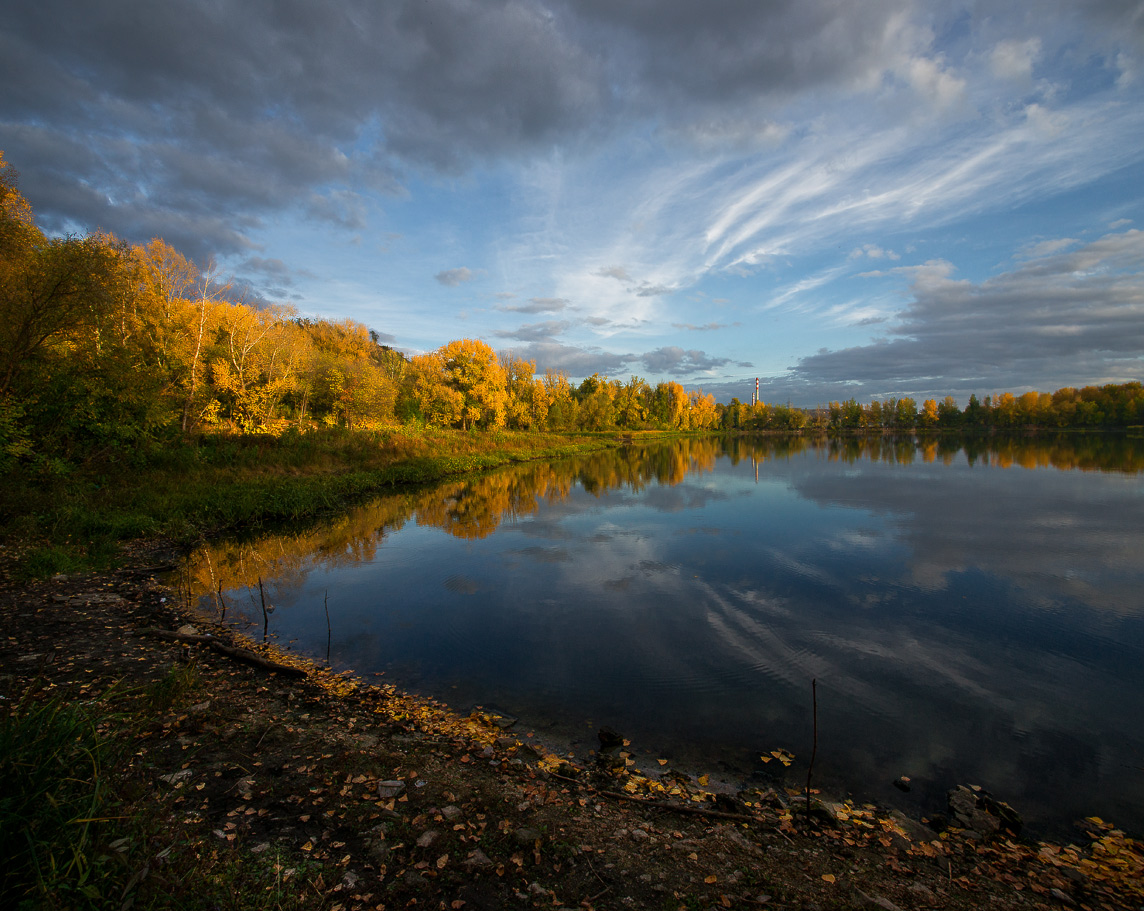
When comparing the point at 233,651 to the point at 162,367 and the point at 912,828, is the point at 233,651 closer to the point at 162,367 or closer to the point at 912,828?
the point at 912,828

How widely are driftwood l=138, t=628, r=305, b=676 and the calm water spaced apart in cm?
131

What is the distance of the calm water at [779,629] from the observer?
654 centimetres

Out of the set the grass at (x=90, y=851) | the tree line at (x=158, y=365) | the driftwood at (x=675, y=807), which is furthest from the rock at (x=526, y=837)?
the tree line at (x=158, y=365)

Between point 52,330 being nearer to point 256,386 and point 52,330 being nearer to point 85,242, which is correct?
point 85,242

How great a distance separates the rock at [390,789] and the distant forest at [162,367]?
53.5ft

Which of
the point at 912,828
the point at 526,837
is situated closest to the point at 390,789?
the point at 526,837

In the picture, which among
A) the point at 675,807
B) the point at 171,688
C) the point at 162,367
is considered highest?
the point at 162,367

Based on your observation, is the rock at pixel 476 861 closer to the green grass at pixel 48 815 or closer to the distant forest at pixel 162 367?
the green grass at pixel 48 815

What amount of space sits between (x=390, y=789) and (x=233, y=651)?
5009mm

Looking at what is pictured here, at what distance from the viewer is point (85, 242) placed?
49.1 feet

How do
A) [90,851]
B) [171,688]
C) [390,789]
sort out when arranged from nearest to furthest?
[90,851] → [390,789] → [171,688]

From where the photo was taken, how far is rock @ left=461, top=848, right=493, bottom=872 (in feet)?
13.3

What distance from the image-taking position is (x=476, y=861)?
162 inches

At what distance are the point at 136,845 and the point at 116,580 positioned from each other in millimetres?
11535
